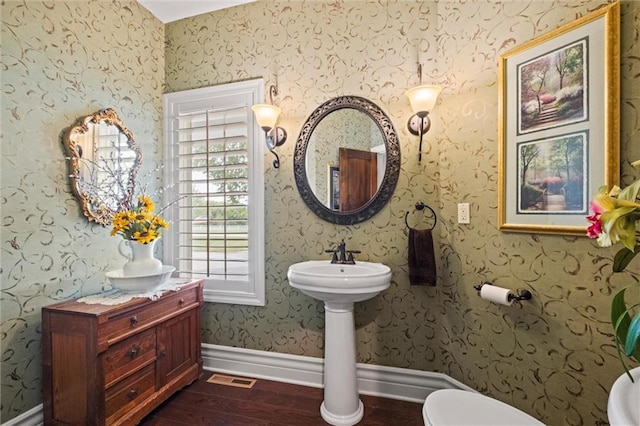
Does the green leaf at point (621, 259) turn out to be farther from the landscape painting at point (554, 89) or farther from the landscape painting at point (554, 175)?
the landscape painting at point (554, 89)

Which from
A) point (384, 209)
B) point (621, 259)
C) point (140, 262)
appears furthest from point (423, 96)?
point (140, 262)

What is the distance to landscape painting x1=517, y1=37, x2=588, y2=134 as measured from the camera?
1.22m

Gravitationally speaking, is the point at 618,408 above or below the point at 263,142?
below

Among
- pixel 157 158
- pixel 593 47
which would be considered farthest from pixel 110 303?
pixel 593 47

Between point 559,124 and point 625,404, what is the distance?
1205 millimetres

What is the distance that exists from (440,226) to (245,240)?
1.46m

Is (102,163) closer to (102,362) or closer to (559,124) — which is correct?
(102,362)

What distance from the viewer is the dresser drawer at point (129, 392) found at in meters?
1.47

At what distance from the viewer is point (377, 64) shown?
76.6 inches

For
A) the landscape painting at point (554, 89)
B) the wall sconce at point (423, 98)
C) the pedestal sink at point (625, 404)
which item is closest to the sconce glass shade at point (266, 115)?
the wall sconce at point (423, 98)

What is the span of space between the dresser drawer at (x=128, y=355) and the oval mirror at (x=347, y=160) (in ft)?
4.44

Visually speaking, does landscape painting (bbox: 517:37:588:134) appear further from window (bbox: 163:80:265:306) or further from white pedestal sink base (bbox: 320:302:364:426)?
window (bbox: 163:80:265:306)

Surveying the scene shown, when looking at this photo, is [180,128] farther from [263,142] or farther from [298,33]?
[298,33]

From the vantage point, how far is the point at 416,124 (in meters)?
1.86
